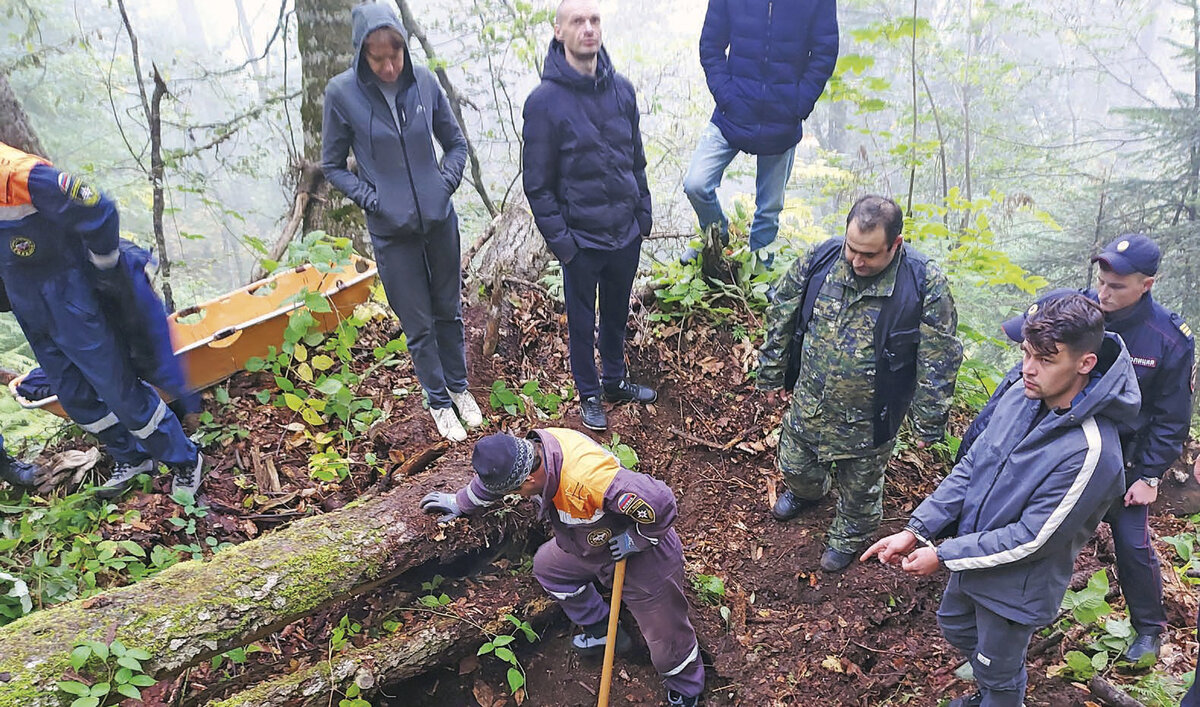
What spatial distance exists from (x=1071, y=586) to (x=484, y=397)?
3.74 m

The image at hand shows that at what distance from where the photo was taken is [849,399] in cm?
317

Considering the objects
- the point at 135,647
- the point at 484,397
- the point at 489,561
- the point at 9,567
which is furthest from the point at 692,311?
the point at 9,567

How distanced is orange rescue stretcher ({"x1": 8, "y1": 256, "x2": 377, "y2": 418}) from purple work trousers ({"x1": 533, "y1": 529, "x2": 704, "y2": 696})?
2.66m

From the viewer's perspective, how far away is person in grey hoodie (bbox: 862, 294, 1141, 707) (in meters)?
2.01

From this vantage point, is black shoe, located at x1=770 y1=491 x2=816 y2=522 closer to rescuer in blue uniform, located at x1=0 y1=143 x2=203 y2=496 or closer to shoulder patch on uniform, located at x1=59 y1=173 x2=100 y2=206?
rescuer in blue uniform, located at x1=0 y1=143 x2=203 y2=496

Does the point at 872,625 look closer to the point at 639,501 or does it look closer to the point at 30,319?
the point at 639,501

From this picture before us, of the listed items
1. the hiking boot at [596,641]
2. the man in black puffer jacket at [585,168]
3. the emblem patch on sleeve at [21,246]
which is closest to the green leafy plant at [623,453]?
the man in black puffer jacket at [585,168]

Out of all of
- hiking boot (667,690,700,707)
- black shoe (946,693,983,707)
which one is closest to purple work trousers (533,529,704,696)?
hiking boot (667,690,700,707)

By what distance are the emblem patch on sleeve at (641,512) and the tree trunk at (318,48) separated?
481 cm

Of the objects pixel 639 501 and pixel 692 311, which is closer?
pixel 639 501

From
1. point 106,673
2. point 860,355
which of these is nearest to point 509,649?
point 106,673

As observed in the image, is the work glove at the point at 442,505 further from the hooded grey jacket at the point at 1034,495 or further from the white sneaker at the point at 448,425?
the hooded grey jacket at the point at 1034,495

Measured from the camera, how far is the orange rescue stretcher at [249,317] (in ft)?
13.8

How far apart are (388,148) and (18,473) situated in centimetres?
291
